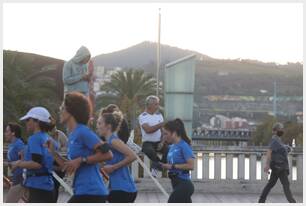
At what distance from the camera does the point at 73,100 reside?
6.41 m

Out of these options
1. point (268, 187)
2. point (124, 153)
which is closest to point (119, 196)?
point (124, 153)

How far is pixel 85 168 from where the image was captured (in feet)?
20.8

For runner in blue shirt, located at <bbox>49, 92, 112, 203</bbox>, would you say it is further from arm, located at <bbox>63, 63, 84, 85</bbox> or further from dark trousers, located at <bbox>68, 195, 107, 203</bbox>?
arm, located at <bbox>63, 63, 84, 85</bbox>

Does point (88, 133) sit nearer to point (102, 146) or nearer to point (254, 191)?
point (102, 146)

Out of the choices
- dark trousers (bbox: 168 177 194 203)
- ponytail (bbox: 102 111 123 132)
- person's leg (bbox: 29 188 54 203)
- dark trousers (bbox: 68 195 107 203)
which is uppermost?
ponytail (bbox: 102 111 123 132)

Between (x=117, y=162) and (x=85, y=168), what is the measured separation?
4.24 ft

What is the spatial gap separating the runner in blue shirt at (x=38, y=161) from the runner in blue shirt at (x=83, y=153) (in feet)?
2.48

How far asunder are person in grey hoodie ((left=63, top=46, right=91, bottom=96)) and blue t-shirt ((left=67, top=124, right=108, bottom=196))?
890 cm

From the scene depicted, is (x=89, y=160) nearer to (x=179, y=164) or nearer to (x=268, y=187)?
(x=179, y=164)

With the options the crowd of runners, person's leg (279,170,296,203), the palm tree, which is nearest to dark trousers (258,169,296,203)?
person's leg (279,170,296,203)

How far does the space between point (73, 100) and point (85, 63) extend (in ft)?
29.6

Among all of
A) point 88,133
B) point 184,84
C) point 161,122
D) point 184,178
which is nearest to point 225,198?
point 184,84

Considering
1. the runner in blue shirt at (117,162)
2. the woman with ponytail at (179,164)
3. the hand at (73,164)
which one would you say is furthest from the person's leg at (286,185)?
the hand at (73,164)

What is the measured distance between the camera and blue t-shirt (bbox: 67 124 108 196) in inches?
248
